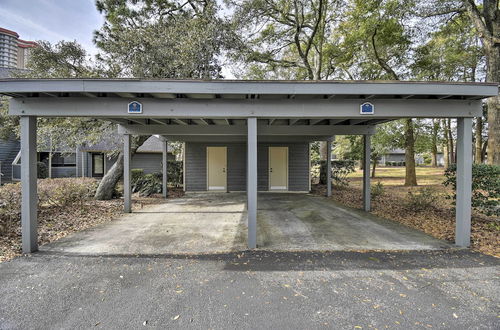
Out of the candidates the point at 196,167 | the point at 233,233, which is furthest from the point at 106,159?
the point at 233,233

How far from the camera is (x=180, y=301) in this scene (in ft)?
7.95

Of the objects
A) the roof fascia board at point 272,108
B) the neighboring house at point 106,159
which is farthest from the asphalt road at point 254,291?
the neighboring house at point 106,159

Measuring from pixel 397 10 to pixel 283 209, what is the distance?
8.69 meters

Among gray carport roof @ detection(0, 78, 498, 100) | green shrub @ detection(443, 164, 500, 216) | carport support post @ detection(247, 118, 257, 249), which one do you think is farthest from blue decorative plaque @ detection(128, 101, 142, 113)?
green shrub @ detection(443, 164, 500, 216)

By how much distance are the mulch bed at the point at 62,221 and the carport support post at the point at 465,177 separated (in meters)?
7.00

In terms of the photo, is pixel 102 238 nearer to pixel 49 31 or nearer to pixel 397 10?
pixel 49 31

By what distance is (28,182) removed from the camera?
356cm

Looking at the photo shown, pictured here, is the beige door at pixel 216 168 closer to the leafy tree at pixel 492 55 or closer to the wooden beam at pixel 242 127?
the wooden beam at pixel 242 127

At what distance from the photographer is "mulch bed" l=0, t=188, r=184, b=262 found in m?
3.85

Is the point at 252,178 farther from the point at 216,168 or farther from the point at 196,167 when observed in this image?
the point at 196,167

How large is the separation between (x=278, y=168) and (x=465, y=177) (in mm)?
7187

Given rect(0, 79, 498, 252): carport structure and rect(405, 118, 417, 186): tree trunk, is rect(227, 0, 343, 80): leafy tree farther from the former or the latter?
rect(0, 79, 498, 252): carport structure

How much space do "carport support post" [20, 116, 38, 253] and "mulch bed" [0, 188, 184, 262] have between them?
11.0 inches

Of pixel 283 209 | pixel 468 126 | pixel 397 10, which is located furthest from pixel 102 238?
pixel 397 10
